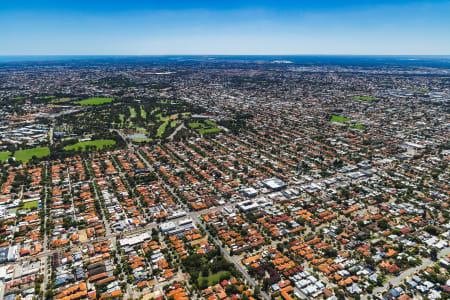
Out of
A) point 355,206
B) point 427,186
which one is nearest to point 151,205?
point 355,206

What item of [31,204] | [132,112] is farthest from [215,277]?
[132,112]

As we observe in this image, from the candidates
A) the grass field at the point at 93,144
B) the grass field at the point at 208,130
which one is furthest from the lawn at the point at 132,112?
the grass field at the point at 208,130

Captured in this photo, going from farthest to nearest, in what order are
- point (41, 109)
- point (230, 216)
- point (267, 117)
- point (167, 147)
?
point (41, 109) < point (267, 117) < point (167, 147) < point (230, 216)

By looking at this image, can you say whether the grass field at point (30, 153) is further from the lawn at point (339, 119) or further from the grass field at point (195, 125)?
the lawn at point (339, 119)

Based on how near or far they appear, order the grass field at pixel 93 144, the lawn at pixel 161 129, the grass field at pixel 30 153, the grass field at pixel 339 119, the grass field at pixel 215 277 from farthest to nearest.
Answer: the grass field at pixel 339 119 → the lawn at pixel 161 129 → the grass field at pixel 93 144 → the grass field at pixel 30 153 → the grass field at pixel 215 277

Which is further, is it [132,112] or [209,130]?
[132,112]

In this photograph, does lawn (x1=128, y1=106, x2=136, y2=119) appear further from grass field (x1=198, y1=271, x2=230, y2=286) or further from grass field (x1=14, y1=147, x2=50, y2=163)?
grass field (x1=198, y1=271, x2=230, y2=286)

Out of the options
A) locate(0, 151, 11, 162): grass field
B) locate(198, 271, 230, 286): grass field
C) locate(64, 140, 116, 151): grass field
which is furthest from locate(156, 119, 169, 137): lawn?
locate(198, 271, 230, 286): grass field

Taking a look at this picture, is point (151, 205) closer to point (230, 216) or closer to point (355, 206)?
point (230, 216)

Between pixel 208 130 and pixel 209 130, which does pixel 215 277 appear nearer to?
pixel 208 130
